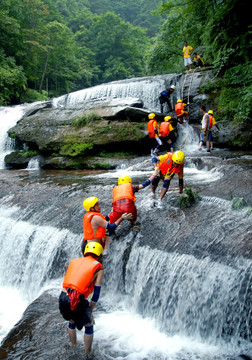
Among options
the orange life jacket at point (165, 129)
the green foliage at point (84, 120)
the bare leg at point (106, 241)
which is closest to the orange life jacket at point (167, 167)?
the bare leg at point (106, 241)

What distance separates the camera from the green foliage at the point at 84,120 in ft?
45.3

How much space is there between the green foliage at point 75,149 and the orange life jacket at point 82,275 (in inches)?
383

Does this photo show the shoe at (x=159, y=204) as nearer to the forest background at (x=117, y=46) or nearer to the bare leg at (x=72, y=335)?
the bare leg at (x=72, y=335)

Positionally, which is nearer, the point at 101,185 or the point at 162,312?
the point at 162,312

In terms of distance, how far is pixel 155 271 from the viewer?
16.0 feet

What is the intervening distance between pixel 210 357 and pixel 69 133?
1163cm

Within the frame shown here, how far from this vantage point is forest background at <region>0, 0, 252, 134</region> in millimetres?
12773

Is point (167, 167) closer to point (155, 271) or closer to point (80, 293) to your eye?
point (155, 271)

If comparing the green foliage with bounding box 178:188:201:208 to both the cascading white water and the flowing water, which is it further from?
the cascading white water

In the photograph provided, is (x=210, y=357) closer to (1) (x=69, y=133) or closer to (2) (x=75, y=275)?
(2) (x=75, y=275)

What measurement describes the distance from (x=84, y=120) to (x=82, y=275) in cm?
1131

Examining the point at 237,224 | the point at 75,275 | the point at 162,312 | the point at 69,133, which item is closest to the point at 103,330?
the point at 162,312

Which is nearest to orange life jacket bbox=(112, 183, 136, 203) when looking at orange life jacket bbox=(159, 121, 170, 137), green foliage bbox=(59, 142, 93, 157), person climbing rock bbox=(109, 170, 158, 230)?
person climbing rock bbox=(109, 170, 158, 230)

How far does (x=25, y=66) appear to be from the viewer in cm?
2839
